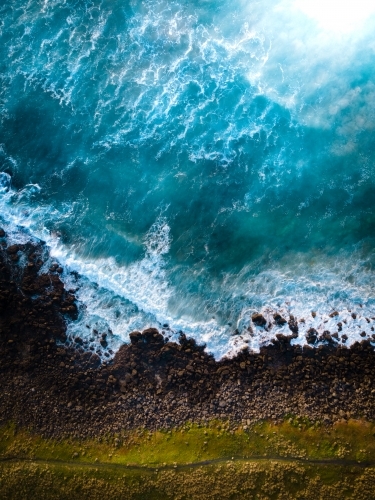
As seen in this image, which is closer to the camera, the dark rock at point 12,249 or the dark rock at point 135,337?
the dark rock at point 135,337

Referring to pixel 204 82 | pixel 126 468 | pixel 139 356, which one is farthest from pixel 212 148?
pixel 126 468

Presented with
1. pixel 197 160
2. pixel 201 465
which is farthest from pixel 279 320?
pixel 197 160

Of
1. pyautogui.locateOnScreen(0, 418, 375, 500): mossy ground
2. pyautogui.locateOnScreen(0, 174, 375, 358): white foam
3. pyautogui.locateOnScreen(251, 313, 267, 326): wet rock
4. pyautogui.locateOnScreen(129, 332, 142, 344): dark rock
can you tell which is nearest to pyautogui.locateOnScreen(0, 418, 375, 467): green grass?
pyautogui.locateOnScreen(0, 418, 375, 500): mossy ground

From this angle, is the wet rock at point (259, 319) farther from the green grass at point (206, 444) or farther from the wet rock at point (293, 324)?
the green grass at point (206, 444)

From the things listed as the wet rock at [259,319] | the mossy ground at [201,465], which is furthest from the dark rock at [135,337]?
the wet rock at [259,319]

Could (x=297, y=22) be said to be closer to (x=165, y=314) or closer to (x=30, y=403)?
(x=165, y=314)
